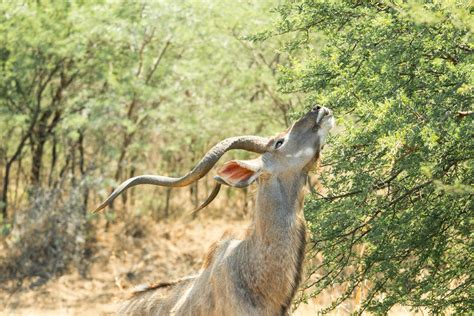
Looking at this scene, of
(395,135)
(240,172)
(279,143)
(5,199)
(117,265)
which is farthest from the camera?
(5,199)

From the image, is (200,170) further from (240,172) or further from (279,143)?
(279,143)

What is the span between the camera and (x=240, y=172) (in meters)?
7.46

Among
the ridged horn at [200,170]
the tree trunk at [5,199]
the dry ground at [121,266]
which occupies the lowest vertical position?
the dry ground at [121,266]

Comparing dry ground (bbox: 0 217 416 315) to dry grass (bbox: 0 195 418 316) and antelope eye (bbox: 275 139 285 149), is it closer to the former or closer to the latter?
dry grass (bbox: 0 195 418 316)

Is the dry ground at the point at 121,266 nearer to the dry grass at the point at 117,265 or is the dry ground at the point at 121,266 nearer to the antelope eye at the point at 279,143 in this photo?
the dry grass at the point at 117,265

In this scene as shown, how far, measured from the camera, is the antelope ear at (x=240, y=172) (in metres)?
7.34

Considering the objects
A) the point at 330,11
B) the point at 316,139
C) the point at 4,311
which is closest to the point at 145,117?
the point at 4,311

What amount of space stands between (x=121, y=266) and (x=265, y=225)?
12873 millimetres

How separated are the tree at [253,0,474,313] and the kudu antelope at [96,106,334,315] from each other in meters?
0.47

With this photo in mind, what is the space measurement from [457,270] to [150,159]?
1453 centimetres

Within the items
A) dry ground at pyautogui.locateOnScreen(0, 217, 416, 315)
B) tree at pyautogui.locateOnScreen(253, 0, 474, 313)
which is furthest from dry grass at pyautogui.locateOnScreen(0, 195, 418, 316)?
tree at pyautogui.locateOnScreen(253, 0, 474, 313)

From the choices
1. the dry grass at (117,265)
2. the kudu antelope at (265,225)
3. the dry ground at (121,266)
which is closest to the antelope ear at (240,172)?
the kudu antelope at (265,225)

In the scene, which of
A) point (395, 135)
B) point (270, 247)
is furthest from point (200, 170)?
point (395, 135)

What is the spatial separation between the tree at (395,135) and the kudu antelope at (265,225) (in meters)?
0.47
